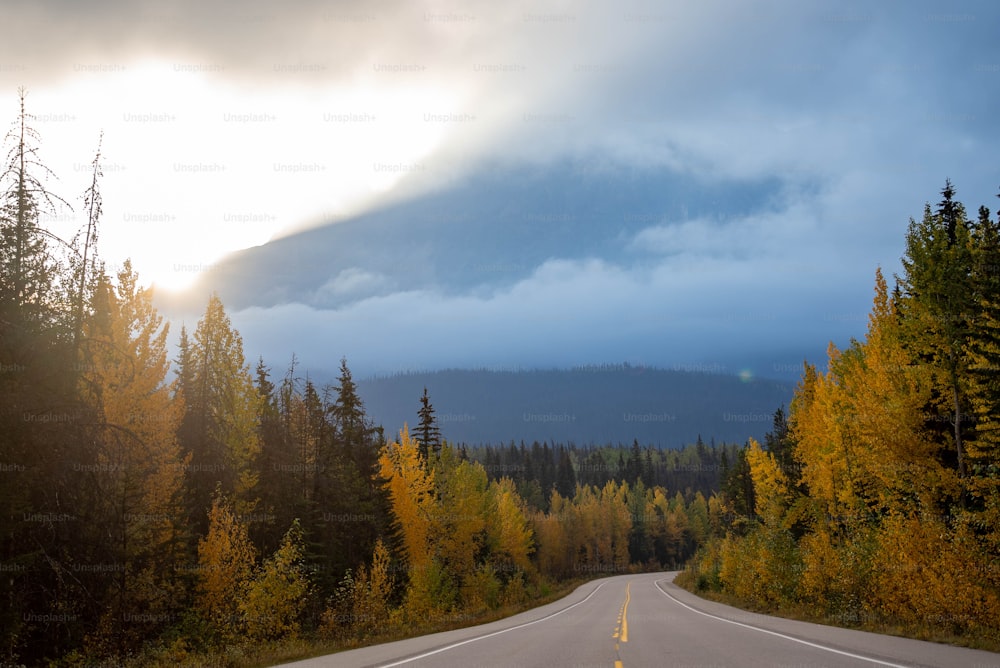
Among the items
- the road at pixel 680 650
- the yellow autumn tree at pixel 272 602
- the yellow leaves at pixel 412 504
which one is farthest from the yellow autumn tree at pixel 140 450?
the yellow leaves at pixel 412 504

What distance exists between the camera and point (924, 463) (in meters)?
23.8

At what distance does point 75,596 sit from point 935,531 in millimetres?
24390

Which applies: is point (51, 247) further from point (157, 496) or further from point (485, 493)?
point (485, 493)

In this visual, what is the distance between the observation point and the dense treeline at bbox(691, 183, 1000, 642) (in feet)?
59.1

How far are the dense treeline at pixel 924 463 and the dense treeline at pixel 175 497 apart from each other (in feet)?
61.4

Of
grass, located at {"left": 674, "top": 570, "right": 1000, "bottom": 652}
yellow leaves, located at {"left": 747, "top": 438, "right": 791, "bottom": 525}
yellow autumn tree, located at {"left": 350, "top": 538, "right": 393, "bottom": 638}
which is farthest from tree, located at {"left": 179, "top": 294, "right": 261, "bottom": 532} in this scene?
yellow leaves, located at {"left": 747, "top": 438, "right": 791, "bottom": 525}


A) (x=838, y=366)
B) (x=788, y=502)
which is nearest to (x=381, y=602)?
(x=838, y=366)

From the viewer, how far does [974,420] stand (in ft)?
76.9

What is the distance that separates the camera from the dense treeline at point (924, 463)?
1802 centimetres

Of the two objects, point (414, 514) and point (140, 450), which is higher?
point (140, 450)

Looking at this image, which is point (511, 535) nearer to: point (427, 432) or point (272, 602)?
point (427, 432)

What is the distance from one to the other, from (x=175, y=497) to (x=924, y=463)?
1209 inches

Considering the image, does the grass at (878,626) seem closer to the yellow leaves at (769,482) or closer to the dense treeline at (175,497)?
the yellow leaves at (769,482)

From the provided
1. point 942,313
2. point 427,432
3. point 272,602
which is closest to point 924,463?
point 942,313
